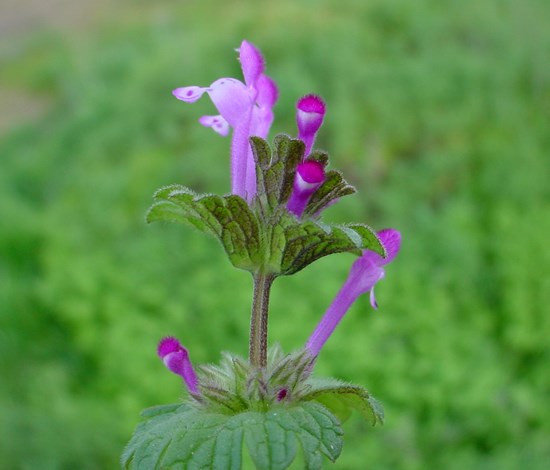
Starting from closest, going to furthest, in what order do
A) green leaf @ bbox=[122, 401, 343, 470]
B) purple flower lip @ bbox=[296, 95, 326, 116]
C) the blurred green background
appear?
green leaf @ bbox=[122, 401, 343, 470] → purple flower lip @ bbox=[296, 95, 326, 116] → the blurred green background

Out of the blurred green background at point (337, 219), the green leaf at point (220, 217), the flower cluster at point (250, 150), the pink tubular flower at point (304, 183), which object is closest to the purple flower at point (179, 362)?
the flower cluster at point (250, 150)

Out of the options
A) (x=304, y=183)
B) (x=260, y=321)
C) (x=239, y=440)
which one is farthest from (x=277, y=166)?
(x=239, y=440)

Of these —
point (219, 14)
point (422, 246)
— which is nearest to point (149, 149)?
point (422, 246)

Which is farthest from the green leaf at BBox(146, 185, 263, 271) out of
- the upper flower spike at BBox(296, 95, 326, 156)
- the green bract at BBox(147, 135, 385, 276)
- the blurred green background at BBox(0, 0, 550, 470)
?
the blurred green background at BBox(0, 0, 550, 470)

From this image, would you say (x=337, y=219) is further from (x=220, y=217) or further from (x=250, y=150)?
(x=220, y=217)

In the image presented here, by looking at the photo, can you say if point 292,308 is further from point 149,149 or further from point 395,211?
point 149,149

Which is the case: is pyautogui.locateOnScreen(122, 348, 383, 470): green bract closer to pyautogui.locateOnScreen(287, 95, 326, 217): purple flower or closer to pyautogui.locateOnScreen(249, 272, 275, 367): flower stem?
pyautogui.locateOnScreen(249, 272, 275, 367): flower stem
